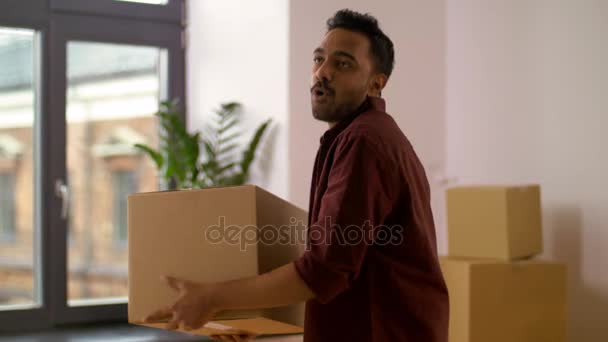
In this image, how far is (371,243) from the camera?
123 centimetres

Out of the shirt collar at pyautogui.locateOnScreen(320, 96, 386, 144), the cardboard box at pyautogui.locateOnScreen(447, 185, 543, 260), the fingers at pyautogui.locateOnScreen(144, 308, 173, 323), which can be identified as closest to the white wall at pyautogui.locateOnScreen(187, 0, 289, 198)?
the cardboard box at pyautogui.locateOnScreen(447, 185, 543, 260)

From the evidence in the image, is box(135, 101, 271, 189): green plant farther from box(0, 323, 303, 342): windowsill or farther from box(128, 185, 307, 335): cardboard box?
box(128, 185, 307, 335): cardboard box

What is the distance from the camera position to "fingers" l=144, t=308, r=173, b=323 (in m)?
1.21

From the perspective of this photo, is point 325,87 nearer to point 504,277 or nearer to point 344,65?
point 344,65

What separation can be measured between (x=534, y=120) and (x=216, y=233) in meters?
2.16

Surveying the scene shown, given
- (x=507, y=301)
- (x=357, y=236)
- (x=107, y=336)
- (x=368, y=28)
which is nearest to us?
(x=357, y=236)

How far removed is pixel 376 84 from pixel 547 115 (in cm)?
187

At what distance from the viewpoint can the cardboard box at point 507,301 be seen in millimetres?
2770

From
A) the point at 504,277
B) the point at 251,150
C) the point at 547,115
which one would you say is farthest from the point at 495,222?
the point at 251,150

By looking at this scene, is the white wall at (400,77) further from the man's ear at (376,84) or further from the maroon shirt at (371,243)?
the maroon shirt at (371,243)

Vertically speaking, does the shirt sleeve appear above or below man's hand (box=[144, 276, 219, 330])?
above

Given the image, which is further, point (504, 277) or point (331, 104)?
point (504, 277)

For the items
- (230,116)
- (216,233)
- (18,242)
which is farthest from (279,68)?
(216,233)

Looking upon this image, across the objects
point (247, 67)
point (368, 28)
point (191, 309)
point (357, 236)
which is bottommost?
point (191, 309)
